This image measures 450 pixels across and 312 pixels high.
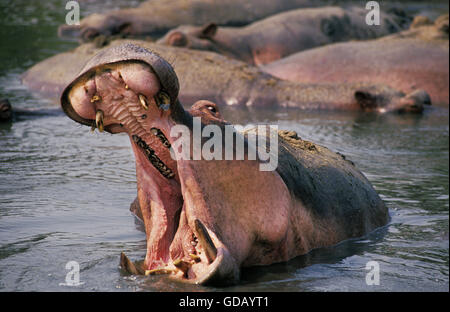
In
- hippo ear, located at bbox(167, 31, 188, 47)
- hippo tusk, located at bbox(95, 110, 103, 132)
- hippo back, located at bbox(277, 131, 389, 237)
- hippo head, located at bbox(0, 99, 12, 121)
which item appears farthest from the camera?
hippo ear, located at bbox(167, 31, 188, 47)

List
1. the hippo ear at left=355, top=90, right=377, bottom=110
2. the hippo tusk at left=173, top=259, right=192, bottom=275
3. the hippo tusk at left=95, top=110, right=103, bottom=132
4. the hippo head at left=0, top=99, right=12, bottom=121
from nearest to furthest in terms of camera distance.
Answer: the hippo tusk at left=95, top=110, right=103, bottom=132 → the hippo tusk at left=173, top=259, right=192, bottom=275 → the hippo head at left=0, top=99, right=12, bottom=121 → the hippo ear at left=355, top=90, right=377, bottom=110

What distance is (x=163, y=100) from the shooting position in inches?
132

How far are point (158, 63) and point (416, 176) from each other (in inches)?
143

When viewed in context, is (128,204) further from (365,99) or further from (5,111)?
(365,99)

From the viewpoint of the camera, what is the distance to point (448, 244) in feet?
14.6

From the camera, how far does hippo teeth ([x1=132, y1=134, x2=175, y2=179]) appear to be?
3.55 m

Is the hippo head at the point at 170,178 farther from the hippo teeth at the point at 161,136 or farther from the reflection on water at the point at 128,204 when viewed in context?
the reflection on water at the point at 128,204

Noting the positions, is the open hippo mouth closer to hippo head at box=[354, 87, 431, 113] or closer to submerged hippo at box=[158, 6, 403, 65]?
hippo head at box=[354, 87, 431, 113]

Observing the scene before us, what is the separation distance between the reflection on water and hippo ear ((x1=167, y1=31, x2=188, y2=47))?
86.9 inches

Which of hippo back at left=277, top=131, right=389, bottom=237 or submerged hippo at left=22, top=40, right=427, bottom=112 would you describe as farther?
submerged hippo at left=22, top=40, right=427, bottom=112

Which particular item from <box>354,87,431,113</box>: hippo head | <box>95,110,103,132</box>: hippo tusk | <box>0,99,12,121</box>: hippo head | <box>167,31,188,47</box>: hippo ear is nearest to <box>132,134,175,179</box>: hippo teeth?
<box>95,110,103,132</box>: hippo tusk

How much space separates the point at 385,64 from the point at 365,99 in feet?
3.60

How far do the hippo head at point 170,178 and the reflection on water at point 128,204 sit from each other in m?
0.15
